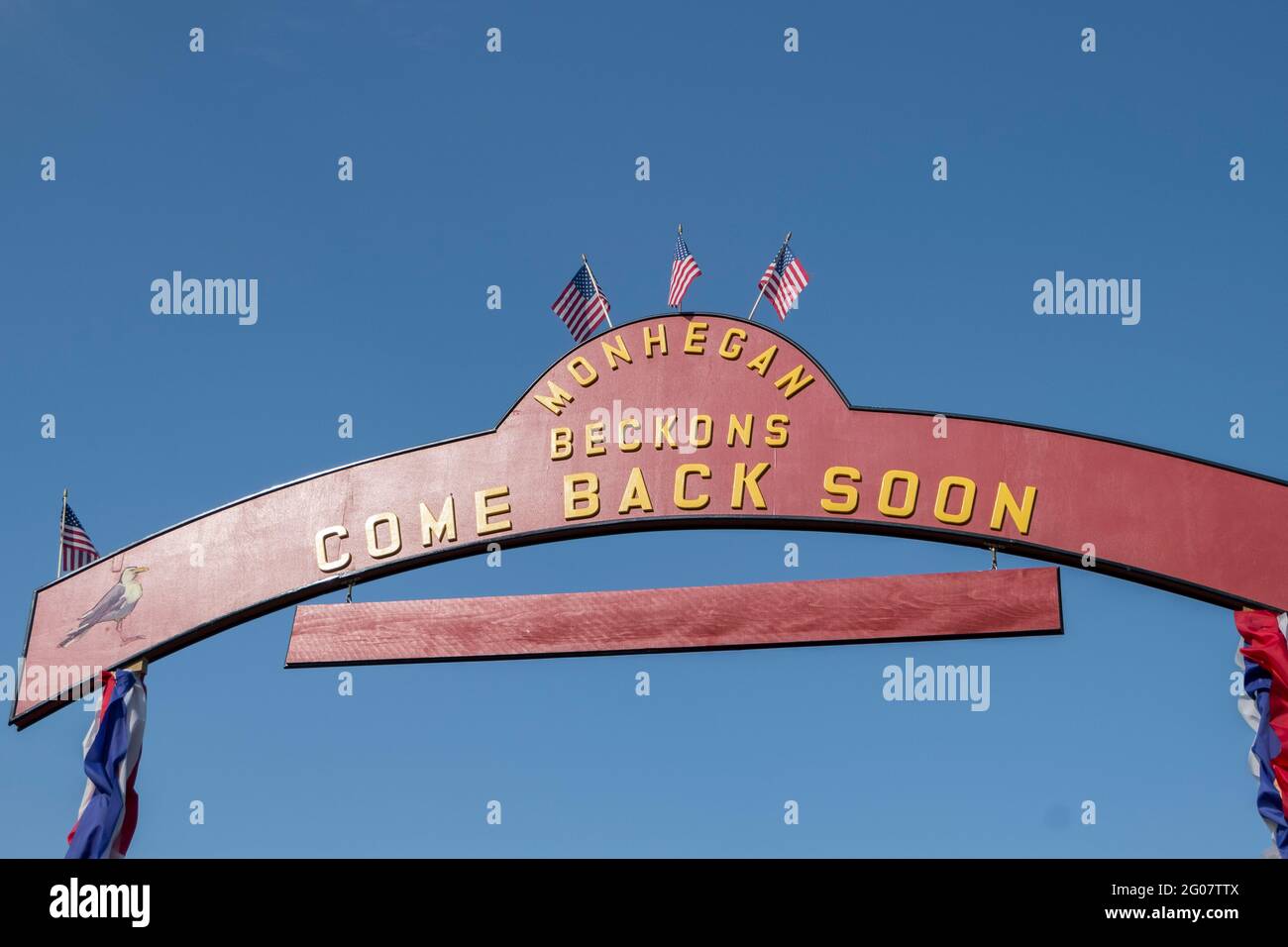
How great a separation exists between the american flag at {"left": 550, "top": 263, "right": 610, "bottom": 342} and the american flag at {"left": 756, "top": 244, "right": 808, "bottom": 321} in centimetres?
105

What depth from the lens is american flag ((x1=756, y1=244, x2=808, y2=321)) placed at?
933cm

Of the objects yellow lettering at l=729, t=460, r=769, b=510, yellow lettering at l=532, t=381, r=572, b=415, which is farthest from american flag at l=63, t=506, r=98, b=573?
yellow lettering at l=729, t=460, r=769, b=510

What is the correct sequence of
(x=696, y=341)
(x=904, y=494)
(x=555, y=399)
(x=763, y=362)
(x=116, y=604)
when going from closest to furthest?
(x=904, y=494) < (x=763, y=362) < (x=696, y=341) < (x=555, y=399) < (x=116, y=604)

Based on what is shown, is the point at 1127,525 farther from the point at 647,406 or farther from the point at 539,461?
the point at 539,461

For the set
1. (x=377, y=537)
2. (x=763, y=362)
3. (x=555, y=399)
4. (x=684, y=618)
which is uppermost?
(x=763, y=362)

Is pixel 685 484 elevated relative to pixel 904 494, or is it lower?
elevated

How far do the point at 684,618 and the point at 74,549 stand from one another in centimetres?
451

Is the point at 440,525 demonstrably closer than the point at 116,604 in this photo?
Yes

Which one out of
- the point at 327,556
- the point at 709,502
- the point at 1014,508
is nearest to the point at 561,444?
the point at 709,502

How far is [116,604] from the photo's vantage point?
9719mm

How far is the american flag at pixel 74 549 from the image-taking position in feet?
33.0

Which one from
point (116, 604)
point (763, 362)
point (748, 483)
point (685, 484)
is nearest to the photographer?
point (748, 483)

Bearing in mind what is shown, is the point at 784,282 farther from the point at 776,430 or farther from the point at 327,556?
the point at 327,556
